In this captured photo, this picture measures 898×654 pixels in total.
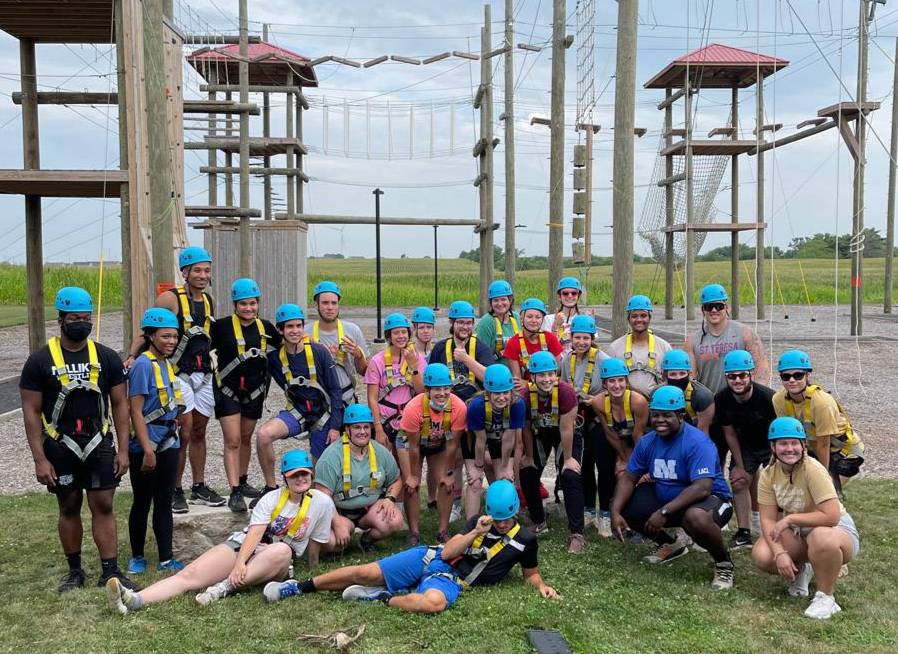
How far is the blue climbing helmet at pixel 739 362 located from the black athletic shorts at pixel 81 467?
4963 millimetres

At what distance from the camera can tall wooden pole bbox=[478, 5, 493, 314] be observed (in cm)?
2170

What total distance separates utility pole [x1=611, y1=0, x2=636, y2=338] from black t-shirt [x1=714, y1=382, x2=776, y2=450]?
3.35 m

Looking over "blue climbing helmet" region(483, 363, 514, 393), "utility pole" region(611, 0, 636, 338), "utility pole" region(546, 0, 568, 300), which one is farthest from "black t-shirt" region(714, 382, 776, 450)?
"utility pole" region(546, 0, 568, 300)

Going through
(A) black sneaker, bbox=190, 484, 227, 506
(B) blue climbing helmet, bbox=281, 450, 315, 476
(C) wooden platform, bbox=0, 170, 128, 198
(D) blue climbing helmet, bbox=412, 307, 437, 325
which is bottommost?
(A) black sneaker, bbox=190, 484, 227, 506

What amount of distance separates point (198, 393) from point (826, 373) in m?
13.7

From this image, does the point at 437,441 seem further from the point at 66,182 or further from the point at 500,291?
the point at 66,182

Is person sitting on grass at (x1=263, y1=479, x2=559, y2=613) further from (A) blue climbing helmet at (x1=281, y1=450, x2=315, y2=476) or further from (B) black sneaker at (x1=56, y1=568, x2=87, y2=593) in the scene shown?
(B) black sneaker at (x1=56, y1=568, x2=87, y2=593)

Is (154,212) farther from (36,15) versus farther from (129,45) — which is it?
(36,15)

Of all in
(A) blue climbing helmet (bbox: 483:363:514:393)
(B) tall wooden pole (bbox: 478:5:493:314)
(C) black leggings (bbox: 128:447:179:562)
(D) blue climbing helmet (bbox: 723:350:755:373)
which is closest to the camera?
(C) black leggings (bbox: 128:447:179:562)

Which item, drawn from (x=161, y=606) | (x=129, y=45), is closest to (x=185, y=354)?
(x=161, y=606)

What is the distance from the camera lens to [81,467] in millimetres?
6277

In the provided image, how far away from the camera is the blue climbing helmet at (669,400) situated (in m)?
6.77

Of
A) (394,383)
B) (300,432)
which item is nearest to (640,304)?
(394,383)

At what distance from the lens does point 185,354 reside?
25.5ft
